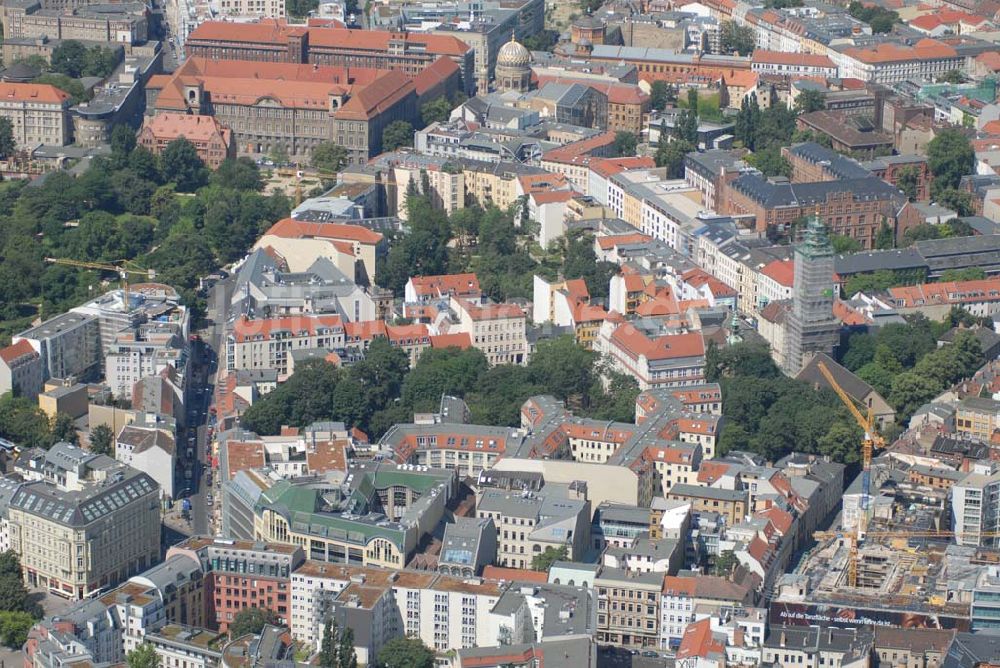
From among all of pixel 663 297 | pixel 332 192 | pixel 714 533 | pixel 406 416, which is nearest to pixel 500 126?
pixel 332 192

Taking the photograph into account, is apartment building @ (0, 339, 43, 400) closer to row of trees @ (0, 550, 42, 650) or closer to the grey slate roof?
row of trees @ (0, 550, 42, 650)

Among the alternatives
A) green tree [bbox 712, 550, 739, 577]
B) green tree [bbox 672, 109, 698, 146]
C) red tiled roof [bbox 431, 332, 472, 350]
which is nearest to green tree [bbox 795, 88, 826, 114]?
green tree [bbox 672, 109, 698, 146]

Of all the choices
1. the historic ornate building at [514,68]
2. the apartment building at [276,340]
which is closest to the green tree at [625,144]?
the historic ornate building at [514,68]

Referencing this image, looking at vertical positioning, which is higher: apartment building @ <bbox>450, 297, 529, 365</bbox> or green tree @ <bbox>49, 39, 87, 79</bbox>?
green tree @ <bbox>49, 39, 87, 79</bbox>

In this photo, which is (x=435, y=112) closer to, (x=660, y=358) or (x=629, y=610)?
(x=660, y=358)

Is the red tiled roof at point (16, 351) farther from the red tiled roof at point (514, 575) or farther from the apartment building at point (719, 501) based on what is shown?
the apartment building at point (719, 501)

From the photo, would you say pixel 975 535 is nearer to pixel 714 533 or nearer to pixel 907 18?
pixel 714 533
